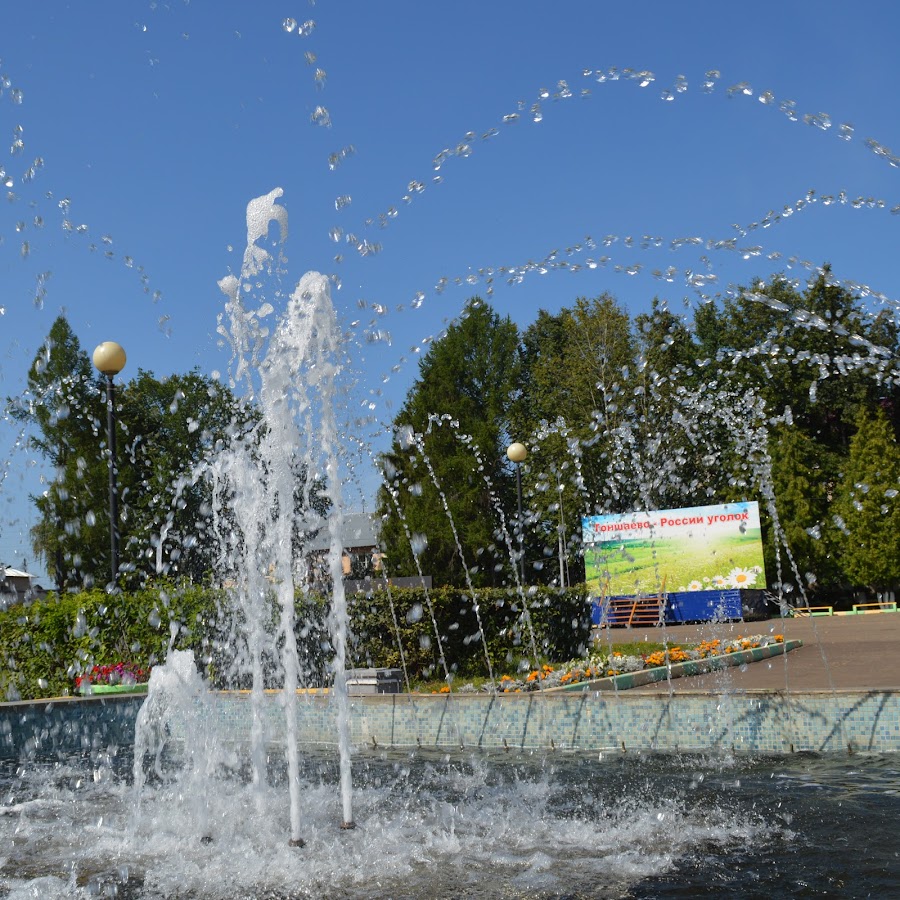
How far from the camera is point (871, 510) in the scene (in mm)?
36125

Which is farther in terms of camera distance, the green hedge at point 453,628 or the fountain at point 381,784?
the green hedge at point 453,628

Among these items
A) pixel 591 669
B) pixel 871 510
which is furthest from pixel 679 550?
pixel 591 669

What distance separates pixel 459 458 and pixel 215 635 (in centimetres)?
2793

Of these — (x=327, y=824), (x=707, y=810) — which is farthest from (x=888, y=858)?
(x=327, y=824)

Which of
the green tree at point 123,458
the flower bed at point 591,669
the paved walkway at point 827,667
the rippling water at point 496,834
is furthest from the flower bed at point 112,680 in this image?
the green tree at point 123,458

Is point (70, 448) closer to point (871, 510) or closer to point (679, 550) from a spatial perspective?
point (679, 550)

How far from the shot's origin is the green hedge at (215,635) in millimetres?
14500

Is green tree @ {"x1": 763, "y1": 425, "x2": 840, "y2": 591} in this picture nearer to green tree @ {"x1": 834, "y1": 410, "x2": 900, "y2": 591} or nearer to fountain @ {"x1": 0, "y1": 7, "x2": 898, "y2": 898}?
green tree @ {"x1": 834, "y1": 410, "x2": 900, "y2": 591}

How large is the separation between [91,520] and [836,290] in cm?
3093

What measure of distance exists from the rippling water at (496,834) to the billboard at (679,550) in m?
23.2

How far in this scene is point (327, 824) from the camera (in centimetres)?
638

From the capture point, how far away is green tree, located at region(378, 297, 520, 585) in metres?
42.0

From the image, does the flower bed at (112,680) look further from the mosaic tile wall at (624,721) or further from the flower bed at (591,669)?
the flower bed at (591,669)

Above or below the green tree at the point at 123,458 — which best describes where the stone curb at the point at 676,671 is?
below
